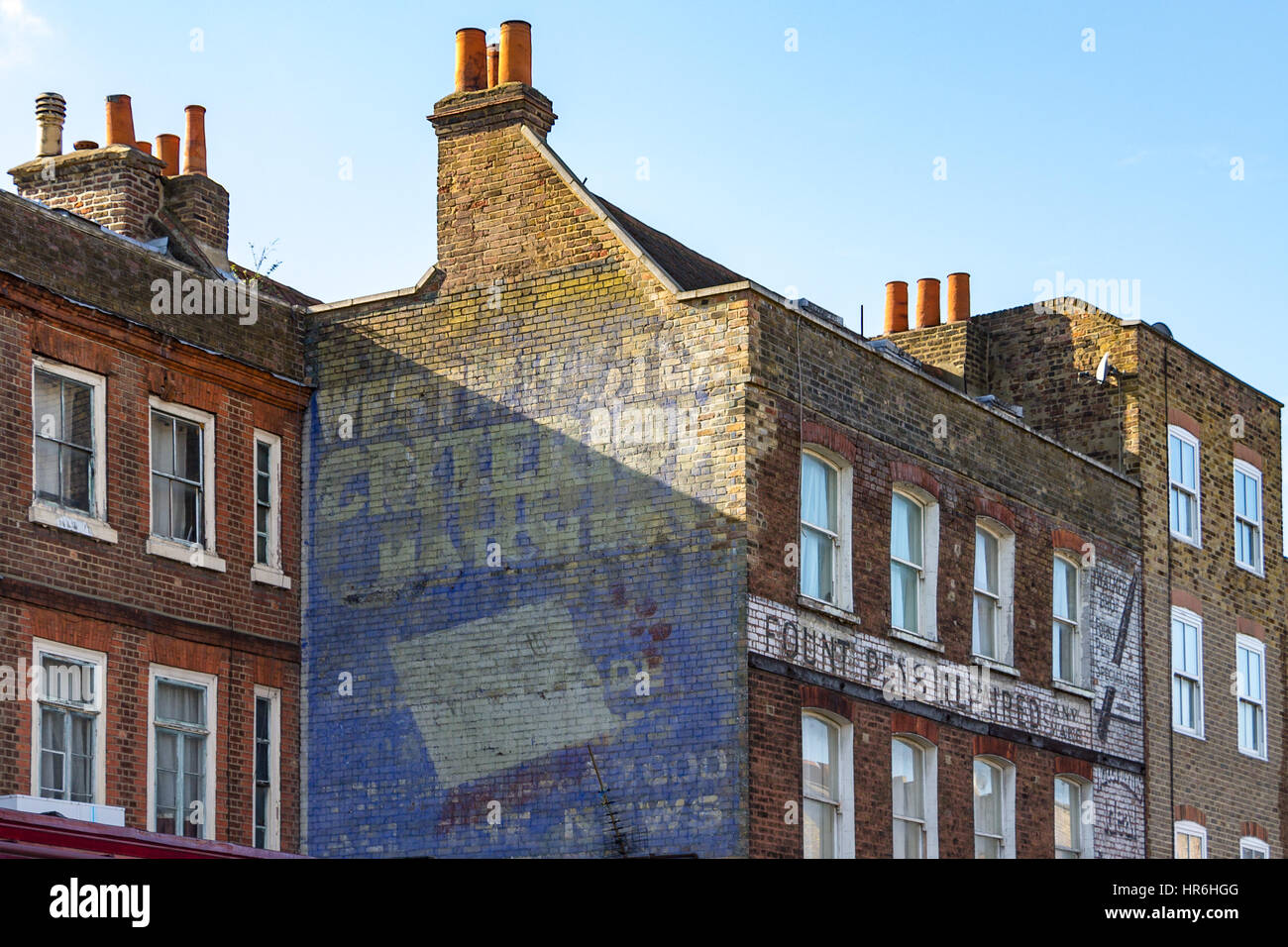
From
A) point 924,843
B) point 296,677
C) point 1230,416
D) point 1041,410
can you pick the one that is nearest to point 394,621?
point 296,677

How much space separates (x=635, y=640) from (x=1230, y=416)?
572 inches

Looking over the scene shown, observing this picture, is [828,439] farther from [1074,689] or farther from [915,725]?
[1074,689]

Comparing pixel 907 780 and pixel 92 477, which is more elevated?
pixel 92 477

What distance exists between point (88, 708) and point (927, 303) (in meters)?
17.0

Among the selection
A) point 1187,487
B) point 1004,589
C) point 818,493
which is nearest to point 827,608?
point 818,493

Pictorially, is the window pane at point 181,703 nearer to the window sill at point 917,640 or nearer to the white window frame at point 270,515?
the white window frame at point 270,515

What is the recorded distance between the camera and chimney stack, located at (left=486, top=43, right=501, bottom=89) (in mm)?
25469

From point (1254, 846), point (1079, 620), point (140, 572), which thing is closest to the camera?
point (140, 572)

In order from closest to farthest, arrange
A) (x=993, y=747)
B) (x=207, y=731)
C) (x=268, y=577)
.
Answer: (x=207, y=731) < (x=268, y=577) < (x=993, y=747)

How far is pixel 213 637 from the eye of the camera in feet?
73.0

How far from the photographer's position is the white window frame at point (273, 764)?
2281cm

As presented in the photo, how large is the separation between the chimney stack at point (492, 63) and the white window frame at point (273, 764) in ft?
Answer: 26.1

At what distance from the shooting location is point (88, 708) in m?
20.7
